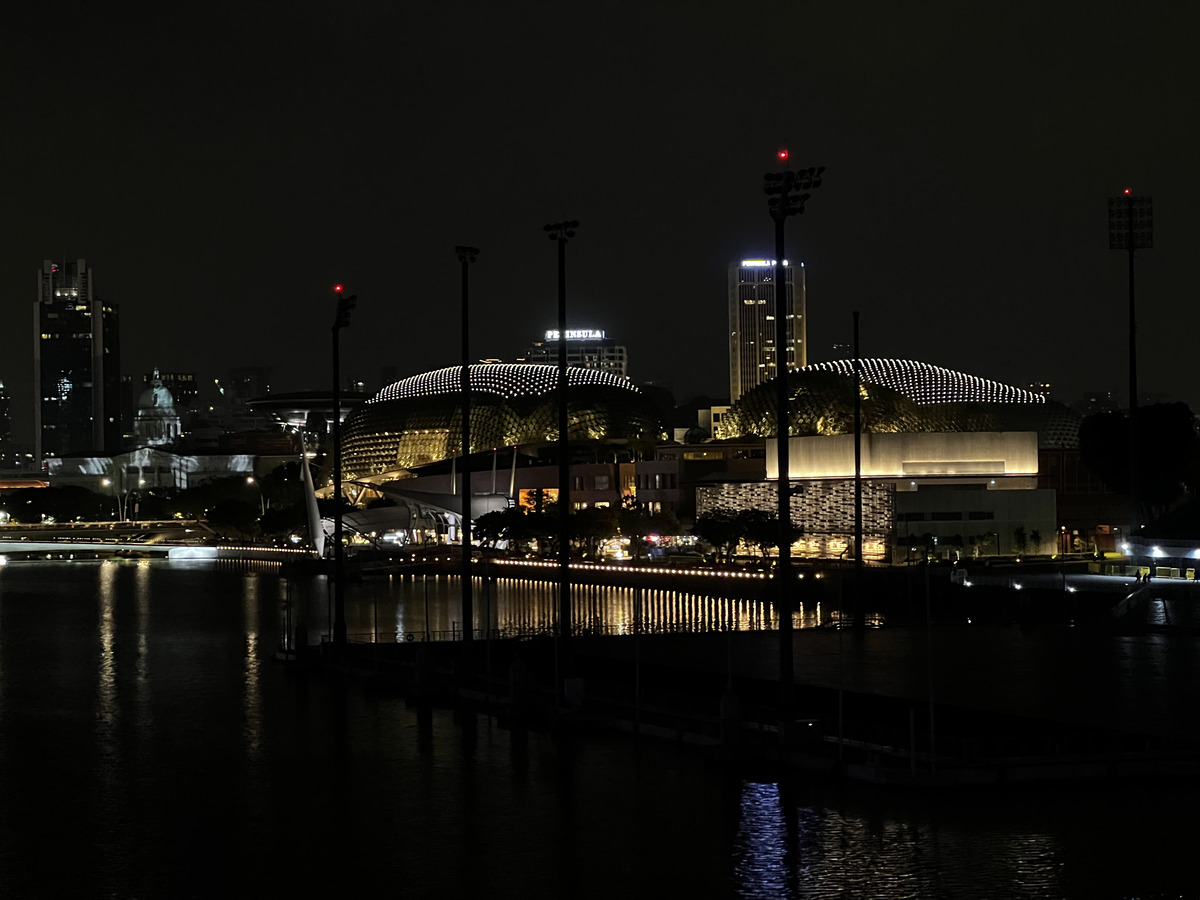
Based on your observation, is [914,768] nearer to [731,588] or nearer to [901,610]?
[901,610]

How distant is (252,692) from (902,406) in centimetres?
8485

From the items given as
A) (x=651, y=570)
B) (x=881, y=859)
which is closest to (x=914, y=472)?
(x=651, y=570)

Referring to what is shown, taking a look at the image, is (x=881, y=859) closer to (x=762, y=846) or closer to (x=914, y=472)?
(x=762, y=846)

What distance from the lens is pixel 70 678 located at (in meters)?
44.0

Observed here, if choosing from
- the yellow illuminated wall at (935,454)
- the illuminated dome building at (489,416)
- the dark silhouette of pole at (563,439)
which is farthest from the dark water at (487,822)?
the illuminated dome building at (489,416)

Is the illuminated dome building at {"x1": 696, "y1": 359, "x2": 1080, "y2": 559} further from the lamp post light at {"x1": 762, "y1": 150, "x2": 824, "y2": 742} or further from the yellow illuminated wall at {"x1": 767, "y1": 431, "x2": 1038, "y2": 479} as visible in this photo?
the lamp post light at {"x1": 762, "y1": 150, "x2": 824, "y2": 742}

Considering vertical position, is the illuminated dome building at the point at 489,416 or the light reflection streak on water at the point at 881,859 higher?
the illuminated dome building at the point at 489,416

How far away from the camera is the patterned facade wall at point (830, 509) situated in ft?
302

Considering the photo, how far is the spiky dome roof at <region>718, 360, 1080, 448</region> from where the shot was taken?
11788 cm

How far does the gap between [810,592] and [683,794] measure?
5041 cm

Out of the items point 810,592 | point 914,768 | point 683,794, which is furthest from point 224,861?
point 810,592

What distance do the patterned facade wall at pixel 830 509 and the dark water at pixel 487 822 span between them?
2406 inches

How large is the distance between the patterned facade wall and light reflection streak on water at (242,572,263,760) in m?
34.2

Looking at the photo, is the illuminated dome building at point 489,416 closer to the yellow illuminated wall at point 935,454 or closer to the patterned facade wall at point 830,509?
the patterned facade wall at point 830,509
